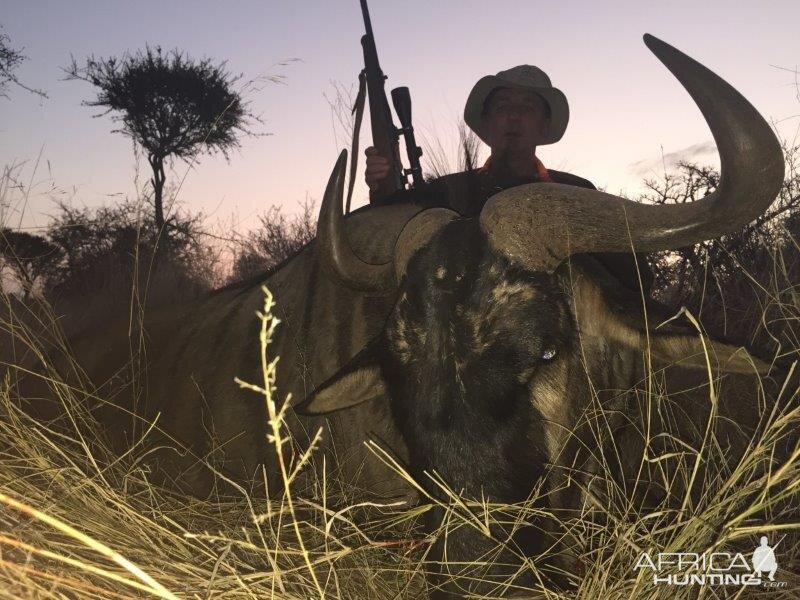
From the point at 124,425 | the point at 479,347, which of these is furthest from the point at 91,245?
the point at 479,347

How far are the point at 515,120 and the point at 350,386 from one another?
3.08m

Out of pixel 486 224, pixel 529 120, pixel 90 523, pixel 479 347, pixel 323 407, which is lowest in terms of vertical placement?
pixel 90 523

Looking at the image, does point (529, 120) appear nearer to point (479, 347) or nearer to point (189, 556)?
point (479, 347)

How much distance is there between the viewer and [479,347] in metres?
1.86

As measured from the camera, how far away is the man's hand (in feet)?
14.5

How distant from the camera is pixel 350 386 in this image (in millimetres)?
2254

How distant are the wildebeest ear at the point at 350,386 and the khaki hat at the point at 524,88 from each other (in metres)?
3.00

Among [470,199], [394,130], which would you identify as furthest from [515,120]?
[470,199]

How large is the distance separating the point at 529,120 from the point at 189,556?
3.85 meters

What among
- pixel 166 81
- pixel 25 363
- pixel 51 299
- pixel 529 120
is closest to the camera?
pixel 25 363

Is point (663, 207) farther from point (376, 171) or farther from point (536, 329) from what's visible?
point (376, 171)

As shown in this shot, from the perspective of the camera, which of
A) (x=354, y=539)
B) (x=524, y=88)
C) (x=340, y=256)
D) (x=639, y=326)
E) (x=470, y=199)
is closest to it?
(x=639, y=326)

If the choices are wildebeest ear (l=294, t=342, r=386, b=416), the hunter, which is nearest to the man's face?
the hunter

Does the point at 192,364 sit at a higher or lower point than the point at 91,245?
lower
